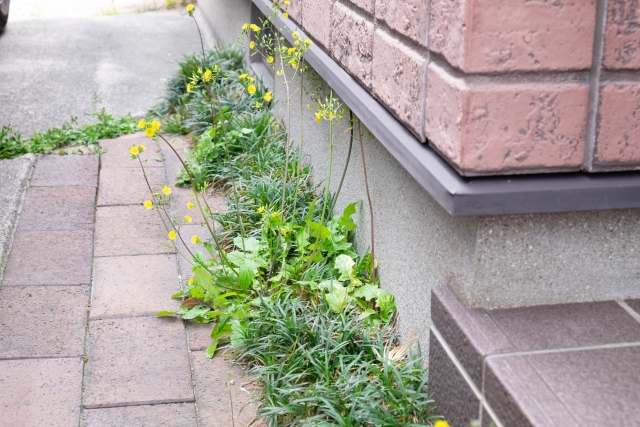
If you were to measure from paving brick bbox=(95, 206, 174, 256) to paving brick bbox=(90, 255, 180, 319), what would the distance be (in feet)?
0.28

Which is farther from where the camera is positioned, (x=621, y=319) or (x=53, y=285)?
(x=53, y=285)

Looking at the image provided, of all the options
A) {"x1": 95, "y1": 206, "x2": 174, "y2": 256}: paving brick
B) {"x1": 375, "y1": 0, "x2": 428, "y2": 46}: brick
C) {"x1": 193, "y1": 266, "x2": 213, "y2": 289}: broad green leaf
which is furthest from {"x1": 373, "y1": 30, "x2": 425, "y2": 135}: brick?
{"x1": 95, "y1": 206, "x2": 174, "y2": 256}: paving brick

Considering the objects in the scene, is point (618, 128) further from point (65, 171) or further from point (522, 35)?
point (65, 171)

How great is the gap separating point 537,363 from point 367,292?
1.19 metres

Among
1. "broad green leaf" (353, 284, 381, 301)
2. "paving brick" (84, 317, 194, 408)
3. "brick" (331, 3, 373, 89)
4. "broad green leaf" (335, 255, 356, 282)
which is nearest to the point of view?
"paving brick" (84, 317, 194, 408)

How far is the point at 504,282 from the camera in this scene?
2.17 metres

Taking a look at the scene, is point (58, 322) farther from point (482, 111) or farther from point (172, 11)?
point (172, 11)

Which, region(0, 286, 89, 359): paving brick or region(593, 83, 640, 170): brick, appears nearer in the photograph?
region(593, 83, 640, 170): brick

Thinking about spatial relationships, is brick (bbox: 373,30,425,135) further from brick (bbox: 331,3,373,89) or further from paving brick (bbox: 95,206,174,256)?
paving brick (bbox: 95,206,174,256)

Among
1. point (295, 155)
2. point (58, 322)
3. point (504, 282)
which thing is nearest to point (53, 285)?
point (58, 322)

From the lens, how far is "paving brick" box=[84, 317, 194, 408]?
9.16ft

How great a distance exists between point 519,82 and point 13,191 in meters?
3.47

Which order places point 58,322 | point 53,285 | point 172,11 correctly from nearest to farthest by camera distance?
point 58,322 → point 53,285 → point 172,11

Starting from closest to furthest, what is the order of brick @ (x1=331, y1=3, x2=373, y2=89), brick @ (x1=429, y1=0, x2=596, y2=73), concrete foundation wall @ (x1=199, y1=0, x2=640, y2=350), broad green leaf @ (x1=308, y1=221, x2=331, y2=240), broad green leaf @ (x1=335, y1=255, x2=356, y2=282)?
1. brick @ (x1=429, y1=0, x2=596, y2=73)
2. concrete foundation wall @ (x1=199, y1=0, x2=640, y2=350)
3. brick @ (x1=331, y1=3, x2=373, y2=89)
4. broad green leaf @ (x1=335, y1=255, x2=356, y2=282)
5. broad green leaf @ (x1=308, y1=221, x2=331, y2=240)
